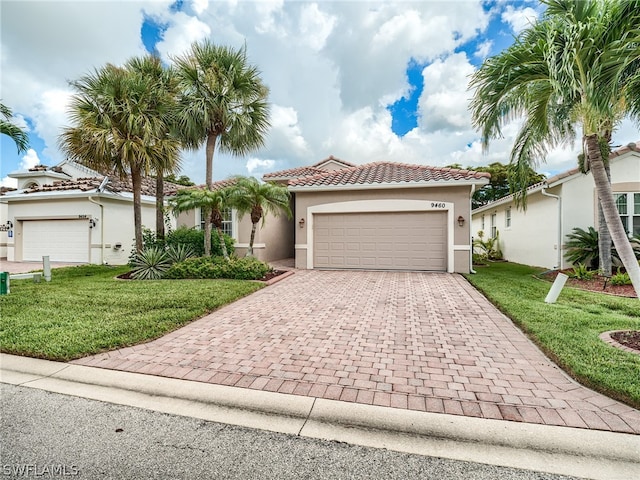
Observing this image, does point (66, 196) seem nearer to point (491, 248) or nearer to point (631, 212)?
point (491, 248)

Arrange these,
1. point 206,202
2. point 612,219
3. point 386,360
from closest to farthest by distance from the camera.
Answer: point 386,360 → point 612,219 → point 206,202

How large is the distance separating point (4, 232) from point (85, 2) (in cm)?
1587

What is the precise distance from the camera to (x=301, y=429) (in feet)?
9.40

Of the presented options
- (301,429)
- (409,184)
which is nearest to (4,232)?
(409,184)

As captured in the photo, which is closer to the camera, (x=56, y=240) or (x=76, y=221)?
(x=76, y=221)

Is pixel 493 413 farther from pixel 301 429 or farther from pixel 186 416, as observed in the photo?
pixel 186 416

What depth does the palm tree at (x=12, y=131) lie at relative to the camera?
923 centimetres

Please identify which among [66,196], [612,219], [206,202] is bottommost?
[612,219]

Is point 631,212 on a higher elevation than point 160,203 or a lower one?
lower

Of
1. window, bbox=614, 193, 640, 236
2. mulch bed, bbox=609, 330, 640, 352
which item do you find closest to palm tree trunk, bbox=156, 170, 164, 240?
mulch bed, bbox=609, 330, 640, 352

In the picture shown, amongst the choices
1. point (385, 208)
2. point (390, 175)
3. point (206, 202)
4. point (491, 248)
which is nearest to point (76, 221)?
point (206, 202)

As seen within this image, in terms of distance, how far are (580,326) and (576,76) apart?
4.09m

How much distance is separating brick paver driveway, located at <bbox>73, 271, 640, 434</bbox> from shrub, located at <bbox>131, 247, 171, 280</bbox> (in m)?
5.22

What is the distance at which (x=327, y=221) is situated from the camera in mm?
13344
